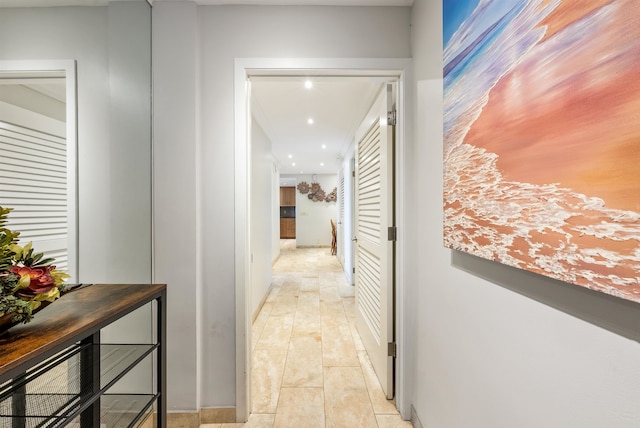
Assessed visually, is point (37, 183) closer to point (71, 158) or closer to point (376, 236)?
point (71, 158)

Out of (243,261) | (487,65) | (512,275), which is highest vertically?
(487,65)

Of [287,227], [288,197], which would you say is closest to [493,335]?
[288,197]

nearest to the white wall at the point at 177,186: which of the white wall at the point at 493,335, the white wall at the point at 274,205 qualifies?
the white wall at the point at 493,335

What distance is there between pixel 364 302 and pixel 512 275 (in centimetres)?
177

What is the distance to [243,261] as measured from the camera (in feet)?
5.40

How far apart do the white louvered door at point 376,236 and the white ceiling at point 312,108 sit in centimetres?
39

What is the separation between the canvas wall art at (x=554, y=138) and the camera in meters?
0.49

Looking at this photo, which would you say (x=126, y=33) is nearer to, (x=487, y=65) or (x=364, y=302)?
(x=487, y=65)

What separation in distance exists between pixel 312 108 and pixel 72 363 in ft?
9.43

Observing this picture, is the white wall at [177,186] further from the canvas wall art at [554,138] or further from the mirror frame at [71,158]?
the canvas wall art at [554,138]

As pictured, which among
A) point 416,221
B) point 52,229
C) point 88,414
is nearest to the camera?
point 88,414

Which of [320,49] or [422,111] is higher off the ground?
[320,49]

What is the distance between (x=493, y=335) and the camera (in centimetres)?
90

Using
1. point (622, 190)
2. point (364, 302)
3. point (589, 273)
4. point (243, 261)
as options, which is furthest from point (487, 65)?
point (364, 302)
